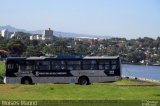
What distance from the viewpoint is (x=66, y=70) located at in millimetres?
38312

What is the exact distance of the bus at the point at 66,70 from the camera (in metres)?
38.1

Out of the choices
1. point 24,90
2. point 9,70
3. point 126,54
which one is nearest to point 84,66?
point 9,70

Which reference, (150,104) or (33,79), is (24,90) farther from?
(150,104)

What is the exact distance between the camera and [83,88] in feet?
102

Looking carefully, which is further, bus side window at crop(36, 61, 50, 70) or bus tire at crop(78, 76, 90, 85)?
bus side window at crop(36, 61, 50, 70)

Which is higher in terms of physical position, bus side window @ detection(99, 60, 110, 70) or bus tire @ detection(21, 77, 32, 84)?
bus side window @ detection(99, 60, 110, 70)

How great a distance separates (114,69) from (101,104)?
2219 centimetres

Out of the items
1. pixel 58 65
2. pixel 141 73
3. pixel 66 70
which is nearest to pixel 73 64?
pixel 66 70

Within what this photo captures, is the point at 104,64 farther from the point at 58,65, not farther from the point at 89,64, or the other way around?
the point at 58,65

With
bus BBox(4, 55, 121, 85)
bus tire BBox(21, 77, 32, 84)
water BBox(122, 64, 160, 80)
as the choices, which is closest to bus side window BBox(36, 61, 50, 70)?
bus BBox(4, 55, 121, 85)

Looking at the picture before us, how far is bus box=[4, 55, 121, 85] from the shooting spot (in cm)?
3812

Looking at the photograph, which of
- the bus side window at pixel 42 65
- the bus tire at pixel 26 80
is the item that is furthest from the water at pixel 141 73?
the bus tire at pixel 26 80

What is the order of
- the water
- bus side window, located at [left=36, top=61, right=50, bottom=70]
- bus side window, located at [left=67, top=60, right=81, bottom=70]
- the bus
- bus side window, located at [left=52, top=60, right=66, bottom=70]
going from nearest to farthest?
the bus → bus side window, located at [left=67, top=60, right=81, bottom=70] → bus side window, located at [left=52, top=60, right=66, bottom=70] → bus side window, located at [left=36, top=61, right=50, bottom=70] → the water

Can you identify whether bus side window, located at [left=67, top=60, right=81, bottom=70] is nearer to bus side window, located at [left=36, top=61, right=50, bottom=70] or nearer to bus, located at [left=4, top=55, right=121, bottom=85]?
bus, located at [left=4, top=55, right=121, bottom=85]
